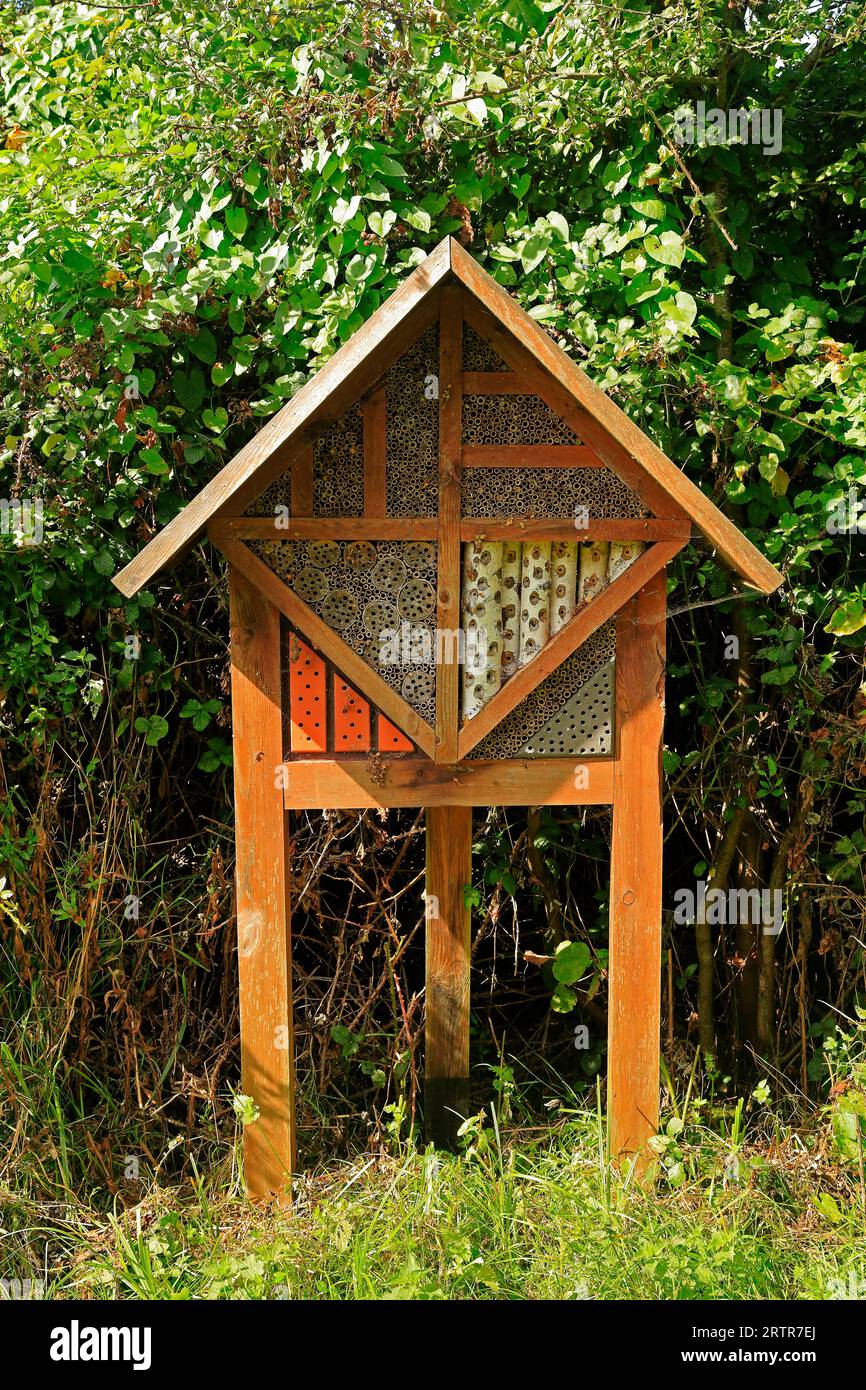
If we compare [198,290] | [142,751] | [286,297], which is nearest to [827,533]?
[286,297]

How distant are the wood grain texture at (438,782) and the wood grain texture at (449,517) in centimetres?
8

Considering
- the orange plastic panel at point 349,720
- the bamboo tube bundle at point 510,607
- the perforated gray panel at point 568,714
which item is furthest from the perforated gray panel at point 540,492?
the orange plastic panel at point 349,720

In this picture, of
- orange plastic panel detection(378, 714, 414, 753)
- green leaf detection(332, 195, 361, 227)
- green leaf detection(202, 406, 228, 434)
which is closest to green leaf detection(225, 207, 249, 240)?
green leaf detection(332, 195, 361, 227)

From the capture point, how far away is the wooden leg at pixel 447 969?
3389 mm

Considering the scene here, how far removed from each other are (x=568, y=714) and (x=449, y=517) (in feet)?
2.08

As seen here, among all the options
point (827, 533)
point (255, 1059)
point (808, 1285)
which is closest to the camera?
point (808, 1285)

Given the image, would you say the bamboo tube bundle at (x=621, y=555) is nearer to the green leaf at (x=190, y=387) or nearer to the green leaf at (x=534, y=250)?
the green leaf at (x=534, y=250)

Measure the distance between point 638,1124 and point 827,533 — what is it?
1.92 metres

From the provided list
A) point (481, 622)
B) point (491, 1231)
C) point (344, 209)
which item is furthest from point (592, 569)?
point (491, 1231)

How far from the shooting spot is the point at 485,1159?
349cm

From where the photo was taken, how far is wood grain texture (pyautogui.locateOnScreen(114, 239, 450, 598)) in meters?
2.64

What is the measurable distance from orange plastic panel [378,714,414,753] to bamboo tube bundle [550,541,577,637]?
0.50m

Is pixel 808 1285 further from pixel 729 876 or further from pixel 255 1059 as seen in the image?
pixel 255 1059

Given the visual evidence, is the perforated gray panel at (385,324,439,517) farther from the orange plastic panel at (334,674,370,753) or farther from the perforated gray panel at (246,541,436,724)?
the orange plastic panel at (334,674,370,753)
